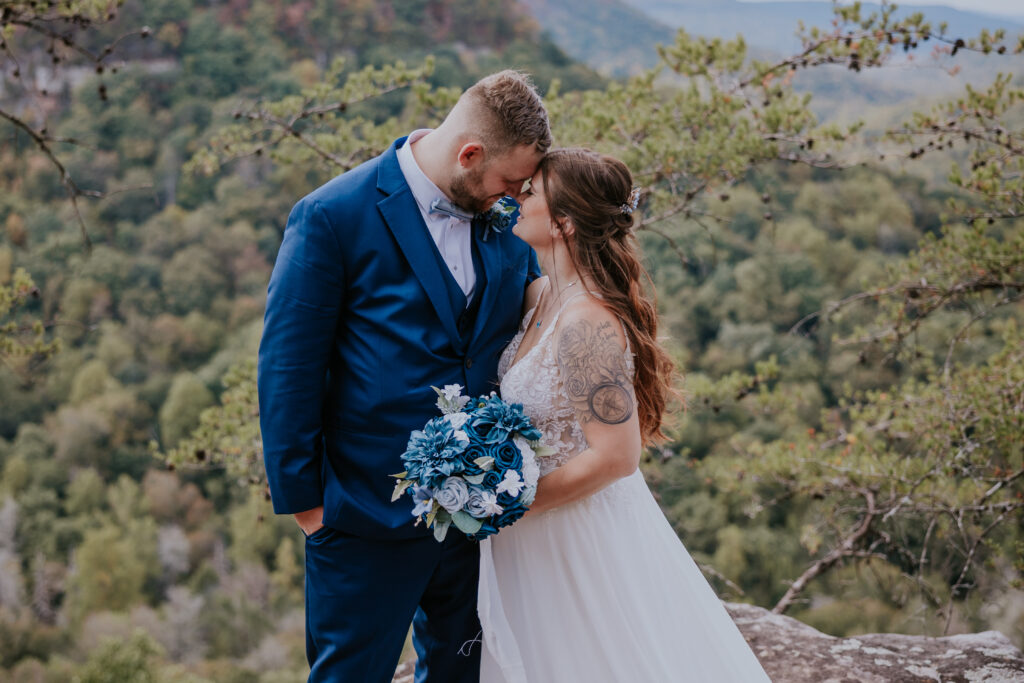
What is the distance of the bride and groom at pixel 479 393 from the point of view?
7.04ft

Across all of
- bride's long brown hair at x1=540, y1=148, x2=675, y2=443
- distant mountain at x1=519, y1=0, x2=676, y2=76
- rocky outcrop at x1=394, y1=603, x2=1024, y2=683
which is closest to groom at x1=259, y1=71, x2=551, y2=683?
bride's long brown hair at x1=540, y1=148, x2=675, y2=443

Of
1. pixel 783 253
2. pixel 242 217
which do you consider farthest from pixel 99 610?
pixel 783 253

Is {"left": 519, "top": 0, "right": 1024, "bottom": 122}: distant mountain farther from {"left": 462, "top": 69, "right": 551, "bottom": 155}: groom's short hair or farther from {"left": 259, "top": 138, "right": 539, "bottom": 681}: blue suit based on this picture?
{"left": 259, "top": 138, "right": 539, "bottom": 681}: blue suit

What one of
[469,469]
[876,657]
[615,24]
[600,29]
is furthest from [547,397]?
[615,24]

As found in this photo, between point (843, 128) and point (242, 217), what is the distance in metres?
25.3

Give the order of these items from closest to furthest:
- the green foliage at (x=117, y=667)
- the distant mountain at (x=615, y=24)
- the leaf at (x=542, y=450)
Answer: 1. the leaf at (x=542, y=450)
2. the green foliage at (x=117, y=667)
3. the distant mountain at (x=615, y=24)

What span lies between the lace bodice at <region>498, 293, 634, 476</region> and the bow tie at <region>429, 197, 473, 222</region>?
42 cm

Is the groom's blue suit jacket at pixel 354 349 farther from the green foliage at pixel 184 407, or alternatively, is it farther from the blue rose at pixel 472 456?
the green foliage at pixel 184 407

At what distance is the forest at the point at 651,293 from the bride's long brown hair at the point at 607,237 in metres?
0.42

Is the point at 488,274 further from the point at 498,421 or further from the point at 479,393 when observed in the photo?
the point at 498,421

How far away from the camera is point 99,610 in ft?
80.1

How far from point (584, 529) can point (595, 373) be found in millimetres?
521

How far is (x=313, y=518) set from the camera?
7.26 feet

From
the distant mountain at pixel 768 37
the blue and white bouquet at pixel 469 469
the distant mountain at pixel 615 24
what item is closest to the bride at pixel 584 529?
the blue and white bouquet at pixel 469 469
